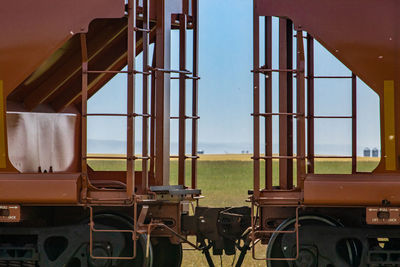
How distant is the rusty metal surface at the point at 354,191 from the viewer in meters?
7.80

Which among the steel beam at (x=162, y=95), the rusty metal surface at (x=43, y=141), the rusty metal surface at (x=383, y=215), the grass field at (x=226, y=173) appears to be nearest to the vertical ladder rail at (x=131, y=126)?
the steel beam at (x=162, y=95)

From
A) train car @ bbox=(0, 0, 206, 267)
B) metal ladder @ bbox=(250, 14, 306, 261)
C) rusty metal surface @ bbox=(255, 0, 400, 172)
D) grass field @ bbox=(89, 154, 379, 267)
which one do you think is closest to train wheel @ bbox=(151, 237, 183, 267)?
train car @ bbox=(0, 0, 206, 267)

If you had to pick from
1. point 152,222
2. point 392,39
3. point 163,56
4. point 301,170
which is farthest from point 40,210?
point 392,39

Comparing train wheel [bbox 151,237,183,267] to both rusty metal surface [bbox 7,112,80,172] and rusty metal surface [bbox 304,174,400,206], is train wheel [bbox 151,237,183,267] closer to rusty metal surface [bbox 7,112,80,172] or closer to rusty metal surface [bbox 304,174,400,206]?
rusty metal surface [bbox 7,112,80,172]

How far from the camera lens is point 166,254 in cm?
973

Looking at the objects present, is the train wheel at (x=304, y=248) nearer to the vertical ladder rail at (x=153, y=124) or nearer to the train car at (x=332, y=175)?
the train car at (x=332, y=175)

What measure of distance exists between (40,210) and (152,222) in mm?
1406

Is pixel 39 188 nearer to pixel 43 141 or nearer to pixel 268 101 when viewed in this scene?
pixel 43 141

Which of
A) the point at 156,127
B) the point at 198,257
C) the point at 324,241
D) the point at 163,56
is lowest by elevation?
the point at 198,257

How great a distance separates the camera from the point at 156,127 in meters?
8.88

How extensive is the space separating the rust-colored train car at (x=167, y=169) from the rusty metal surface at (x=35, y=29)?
0.01 meters

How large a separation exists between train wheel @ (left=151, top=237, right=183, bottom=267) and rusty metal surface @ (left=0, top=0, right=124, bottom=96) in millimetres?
3011

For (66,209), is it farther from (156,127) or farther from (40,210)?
(156,127)

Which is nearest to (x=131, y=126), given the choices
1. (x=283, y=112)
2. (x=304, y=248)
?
(x=283, y=112)
